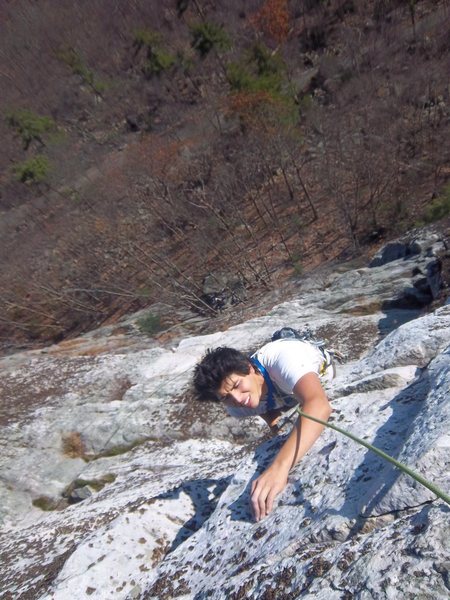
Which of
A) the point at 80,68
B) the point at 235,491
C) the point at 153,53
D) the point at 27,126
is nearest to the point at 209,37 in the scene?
the point at 153,53

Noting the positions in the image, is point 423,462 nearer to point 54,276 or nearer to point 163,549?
point 163,549

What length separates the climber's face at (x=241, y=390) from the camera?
2541 millimetres

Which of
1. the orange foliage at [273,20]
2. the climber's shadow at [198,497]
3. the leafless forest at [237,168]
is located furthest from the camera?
the orange foliage at [273,20]

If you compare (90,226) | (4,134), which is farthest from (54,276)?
(4,134)

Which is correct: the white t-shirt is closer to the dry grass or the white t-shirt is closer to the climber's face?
the climber's face

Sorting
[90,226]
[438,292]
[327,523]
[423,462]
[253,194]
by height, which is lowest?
[438,292]

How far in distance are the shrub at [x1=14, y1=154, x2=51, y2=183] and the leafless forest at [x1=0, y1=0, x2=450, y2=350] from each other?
3.9 inches

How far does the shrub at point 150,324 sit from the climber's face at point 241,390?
995 centimetres

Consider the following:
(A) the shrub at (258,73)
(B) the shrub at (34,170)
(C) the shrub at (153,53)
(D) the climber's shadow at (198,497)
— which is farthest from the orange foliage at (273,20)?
(D) the climber's shadow at (198,497)

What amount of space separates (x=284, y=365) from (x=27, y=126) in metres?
32.7

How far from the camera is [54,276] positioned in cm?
1888

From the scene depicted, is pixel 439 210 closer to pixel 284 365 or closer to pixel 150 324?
pixel 150 324

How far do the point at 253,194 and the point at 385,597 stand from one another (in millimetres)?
19766

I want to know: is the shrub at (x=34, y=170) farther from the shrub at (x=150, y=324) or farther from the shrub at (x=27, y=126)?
the shrub at (x=150, y=324)
